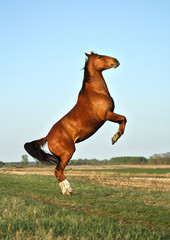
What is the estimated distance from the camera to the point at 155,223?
616 centimetres

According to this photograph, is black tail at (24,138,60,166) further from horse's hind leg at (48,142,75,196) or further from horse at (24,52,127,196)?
horse's hind leg at (48,142,75,196)

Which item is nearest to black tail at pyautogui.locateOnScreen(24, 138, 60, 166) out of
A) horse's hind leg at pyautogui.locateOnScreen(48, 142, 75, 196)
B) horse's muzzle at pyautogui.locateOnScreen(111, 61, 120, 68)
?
horse's hind leg at pyautogui.locateOnScreen(48, 142, 75, 196)

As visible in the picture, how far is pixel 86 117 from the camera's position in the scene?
784 centimetres

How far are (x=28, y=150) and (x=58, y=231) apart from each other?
182 inches

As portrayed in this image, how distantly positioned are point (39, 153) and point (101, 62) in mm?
3096

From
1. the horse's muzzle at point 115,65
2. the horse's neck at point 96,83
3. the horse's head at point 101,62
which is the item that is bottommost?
the horse's neck at point 96,83

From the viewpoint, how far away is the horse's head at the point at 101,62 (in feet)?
26.4

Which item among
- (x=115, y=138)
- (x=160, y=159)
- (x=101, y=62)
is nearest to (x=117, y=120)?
(x=115, y=138)

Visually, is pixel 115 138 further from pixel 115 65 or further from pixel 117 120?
pixel 115 65

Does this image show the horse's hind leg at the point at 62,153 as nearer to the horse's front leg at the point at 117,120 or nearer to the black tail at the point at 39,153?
the black tail at the point at 39,153

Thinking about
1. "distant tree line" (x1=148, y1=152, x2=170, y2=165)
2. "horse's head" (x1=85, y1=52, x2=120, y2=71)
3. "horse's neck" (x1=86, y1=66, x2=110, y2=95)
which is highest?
"horse's head" (x1=85, y1=52, x2=120, y2=71)

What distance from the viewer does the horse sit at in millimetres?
7789

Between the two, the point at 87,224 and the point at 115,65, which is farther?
the point at 115,65

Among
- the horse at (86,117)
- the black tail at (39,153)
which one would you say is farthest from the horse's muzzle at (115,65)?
the black tail at (39,153)
